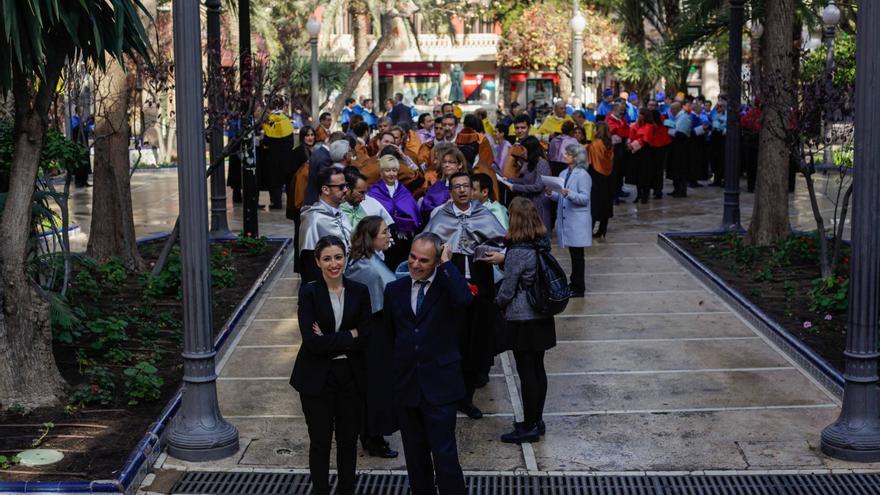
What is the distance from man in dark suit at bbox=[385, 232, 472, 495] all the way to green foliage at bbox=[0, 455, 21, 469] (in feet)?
8.85

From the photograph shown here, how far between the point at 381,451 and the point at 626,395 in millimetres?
2332

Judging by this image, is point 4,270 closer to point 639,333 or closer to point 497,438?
point 497,438

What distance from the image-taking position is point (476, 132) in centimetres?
1609

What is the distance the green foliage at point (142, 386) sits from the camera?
9539mm

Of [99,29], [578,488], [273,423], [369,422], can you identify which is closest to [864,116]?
[578,488]

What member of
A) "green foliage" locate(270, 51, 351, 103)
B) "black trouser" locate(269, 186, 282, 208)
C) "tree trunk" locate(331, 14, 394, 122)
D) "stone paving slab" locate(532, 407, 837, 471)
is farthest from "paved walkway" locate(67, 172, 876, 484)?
"green foliage" locate(270, 51, 351, 103)

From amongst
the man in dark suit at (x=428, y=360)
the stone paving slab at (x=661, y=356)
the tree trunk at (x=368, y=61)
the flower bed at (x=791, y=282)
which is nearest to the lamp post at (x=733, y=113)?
the flower bed at (x=791, y=282)

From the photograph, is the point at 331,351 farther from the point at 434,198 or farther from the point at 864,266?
the point at 434,198

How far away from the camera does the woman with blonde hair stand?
28.0ft

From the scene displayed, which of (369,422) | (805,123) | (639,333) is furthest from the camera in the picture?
(805,123)

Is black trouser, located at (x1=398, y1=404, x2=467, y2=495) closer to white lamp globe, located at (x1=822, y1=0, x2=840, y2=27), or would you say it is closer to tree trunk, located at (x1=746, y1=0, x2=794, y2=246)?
tree trunk, located at (x1=746, y1=0, x2=794, y2=246)

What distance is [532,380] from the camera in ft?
28.3

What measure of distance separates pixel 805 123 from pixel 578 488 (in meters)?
7.22

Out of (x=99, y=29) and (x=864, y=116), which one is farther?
(x=99, y=29)
